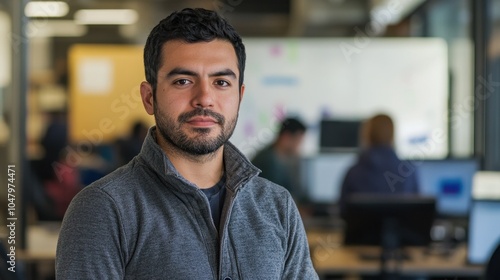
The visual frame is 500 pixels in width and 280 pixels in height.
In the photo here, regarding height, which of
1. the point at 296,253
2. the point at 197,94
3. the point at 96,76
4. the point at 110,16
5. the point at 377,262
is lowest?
the point at 377,262

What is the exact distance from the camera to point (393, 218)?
186 inches

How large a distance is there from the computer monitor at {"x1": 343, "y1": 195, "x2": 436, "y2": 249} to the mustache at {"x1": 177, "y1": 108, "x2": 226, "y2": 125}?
329 centimetres

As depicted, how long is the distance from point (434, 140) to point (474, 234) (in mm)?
3758

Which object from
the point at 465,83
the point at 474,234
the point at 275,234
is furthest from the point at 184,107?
the point at 465,83

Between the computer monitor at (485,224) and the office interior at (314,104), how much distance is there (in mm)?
305

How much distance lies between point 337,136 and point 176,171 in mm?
5947

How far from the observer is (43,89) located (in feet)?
35.0

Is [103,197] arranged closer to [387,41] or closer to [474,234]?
[474,234]

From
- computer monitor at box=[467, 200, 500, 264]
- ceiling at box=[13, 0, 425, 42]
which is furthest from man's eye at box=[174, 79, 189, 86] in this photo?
ceiling at box=[13, 0, 425, 42]

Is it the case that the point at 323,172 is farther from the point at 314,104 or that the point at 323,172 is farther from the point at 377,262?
the point at 314,104

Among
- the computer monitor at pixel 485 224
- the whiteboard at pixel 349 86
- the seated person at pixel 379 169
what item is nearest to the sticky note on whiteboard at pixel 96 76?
the whiteboard at pixel 349 86

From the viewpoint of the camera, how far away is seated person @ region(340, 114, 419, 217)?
5.65 meters

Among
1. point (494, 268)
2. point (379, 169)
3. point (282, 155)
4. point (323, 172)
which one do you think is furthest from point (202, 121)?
point (323, 172)

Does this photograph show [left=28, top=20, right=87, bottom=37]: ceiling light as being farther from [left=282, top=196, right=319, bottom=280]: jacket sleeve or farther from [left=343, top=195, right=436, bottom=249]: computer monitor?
[left=282, top=196, right=319, bottom=280]: jacket sleeve
